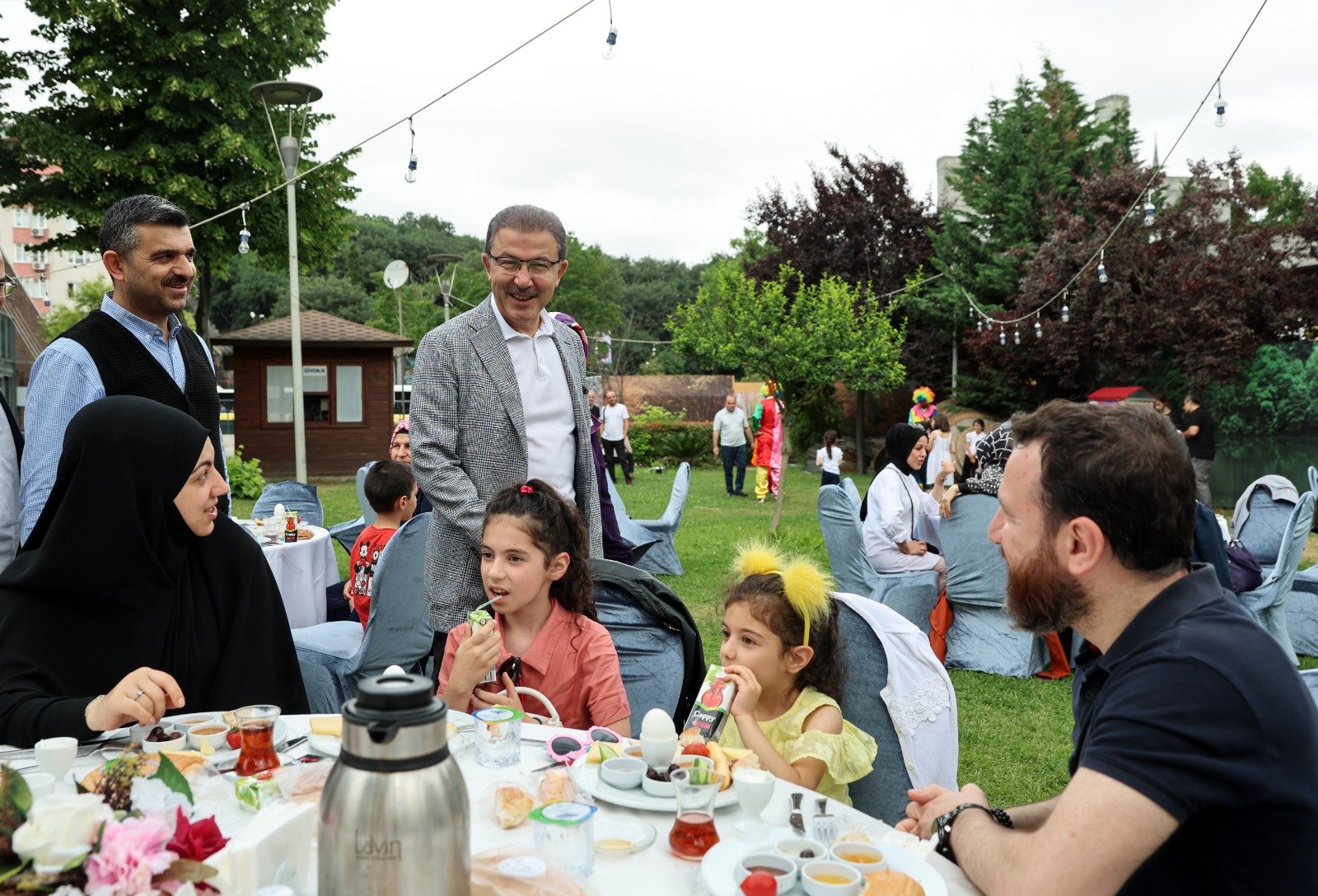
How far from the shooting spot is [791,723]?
2.68m

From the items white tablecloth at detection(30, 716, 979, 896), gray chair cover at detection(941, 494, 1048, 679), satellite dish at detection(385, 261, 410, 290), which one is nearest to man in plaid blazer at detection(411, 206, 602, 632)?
white tablecloth at detection(30, 716, 979, 896)

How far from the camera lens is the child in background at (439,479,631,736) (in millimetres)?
2846

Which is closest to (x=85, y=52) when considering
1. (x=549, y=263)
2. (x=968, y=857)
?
(x=549, y=263)

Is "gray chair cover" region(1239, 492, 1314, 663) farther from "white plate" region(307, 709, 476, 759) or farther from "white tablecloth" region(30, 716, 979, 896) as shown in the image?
"white plate" region(307, 709, 476, 759)

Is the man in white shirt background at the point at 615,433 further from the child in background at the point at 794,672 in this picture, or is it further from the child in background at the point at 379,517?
the child in background at the point at 794,672

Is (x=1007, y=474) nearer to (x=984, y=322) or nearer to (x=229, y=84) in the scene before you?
(x=229, y=84)

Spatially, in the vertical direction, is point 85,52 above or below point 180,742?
above

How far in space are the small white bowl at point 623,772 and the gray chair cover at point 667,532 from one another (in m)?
6.39

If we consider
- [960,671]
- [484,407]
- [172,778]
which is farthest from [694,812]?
[960,671]

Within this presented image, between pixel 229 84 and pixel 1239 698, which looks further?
pixel 229 84

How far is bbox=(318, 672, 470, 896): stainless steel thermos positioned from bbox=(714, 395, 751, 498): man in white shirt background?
628 inches

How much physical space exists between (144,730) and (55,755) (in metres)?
0.34

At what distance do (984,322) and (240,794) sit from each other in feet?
68.8

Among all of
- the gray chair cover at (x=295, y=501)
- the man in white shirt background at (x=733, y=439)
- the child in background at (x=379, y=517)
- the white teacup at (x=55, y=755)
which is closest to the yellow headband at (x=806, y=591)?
the white teacup at (x=55, y=755)
